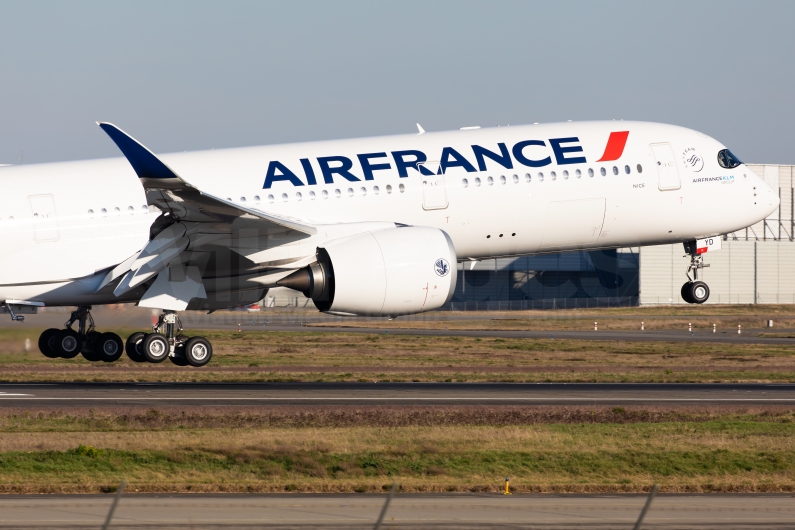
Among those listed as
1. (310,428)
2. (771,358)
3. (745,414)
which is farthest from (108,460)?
(771,358)

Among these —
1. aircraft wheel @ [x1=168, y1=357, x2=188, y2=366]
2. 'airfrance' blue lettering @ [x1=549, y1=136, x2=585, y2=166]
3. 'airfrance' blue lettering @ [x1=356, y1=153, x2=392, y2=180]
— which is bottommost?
aircraft wheel @ [x1=168, y1=357, x2=188, y2=366]

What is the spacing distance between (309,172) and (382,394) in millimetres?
7492

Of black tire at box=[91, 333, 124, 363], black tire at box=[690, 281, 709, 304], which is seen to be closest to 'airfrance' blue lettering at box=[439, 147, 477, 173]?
black tire at box=[690, 281, 709, 304]

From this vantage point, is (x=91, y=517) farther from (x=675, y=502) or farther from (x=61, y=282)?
(x=61, y=282)

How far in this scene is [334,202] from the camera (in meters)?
31.1

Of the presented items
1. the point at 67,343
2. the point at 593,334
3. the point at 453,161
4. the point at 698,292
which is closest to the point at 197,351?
the point at 67,343

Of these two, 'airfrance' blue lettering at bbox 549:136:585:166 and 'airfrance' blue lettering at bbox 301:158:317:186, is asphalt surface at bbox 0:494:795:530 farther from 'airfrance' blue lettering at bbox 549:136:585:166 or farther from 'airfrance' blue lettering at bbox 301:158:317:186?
'airfrance' blue lettering at bbox 549:136:585:166

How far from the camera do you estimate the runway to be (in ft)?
104

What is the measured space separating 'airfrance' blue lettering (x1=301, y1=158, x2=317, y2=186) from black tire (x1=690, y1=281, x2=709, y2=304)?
12.3 metres

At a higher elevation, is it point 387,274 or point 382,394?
point 387,274

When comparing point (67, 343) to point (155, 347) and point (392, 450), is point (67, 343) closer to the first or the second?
point (155, 347)

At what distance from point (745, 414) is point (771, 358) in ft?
77.6

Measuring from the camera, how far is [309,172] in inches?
1233

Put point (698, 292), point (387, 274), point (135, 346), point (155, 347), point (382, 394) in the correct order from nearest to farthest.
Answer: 1. point (387, 274)
2. point (155, 347)
3. point (135, 346)
4. point (382, 394)
5. point (698, 292)
